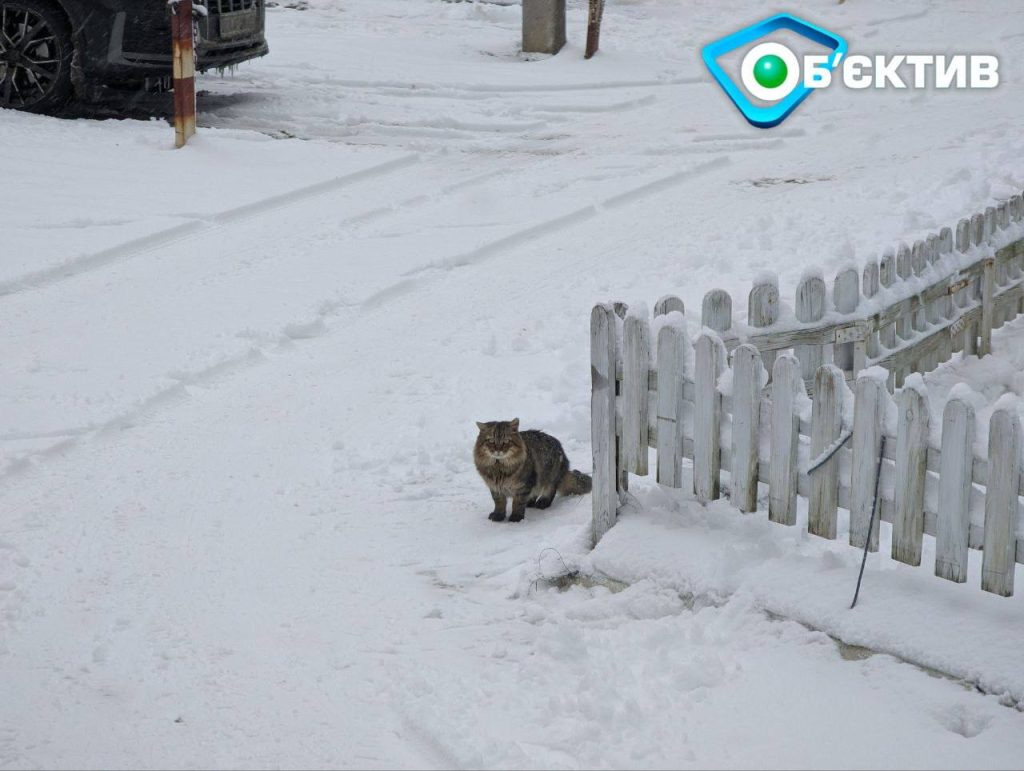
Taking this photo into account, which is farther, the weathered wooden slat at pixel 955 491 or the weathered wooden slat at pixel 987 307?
the weathered wooden slat at pixel 987 307

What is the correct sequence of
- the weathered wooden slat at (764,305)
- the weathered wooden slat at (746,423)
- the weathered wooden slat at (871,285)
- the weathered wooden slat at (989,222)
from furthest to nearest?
1. the weathered wooden slat at (989,222)
2. the weathered wooden slat at (871,285)
3. the weathered wooden slat at (764,305)
4. the weathered wooden slat at (746,423)

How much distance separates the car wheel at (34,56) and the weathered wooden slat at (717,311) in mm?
9613

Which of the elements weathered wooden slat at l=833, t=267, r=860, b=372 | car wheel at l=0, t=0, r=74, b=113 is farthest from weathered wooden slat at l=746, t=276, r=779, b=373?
car wheel at l=0, t=0, r=74, b=113

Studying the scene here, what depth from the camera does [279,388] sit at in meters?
7.98

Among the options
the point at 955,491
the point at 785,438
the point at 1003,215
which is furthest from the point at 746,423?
the point at 1003,215

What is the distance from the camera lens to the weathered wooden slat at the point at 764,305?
5922 mm

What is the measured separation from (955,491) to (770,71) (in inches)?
601

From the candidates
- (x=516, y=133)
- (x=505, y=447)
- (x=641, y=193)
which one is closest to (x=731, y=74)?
(x=516, y=133)

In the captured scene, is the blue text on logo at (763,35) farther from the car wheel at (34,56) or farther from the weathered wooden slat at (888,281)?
the weathered wooden slat at (888,281)

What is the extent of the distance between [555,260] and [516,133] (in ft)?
14.7

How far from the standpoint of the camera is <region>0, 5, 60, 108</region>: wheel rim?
12.8 meters

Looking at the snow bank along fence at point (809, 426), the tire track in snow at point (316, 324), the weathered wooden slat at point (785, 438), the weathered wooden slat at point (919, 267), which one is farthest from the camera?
the weathered wooden slat at point (919, 267)

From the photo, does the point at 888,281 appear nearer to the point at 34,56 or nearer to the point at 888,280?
the point at 888,280

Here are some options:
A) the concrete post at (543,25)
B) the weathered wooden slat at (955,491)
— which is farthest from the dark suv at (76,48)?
the weathered wooden slat at (955,491)
